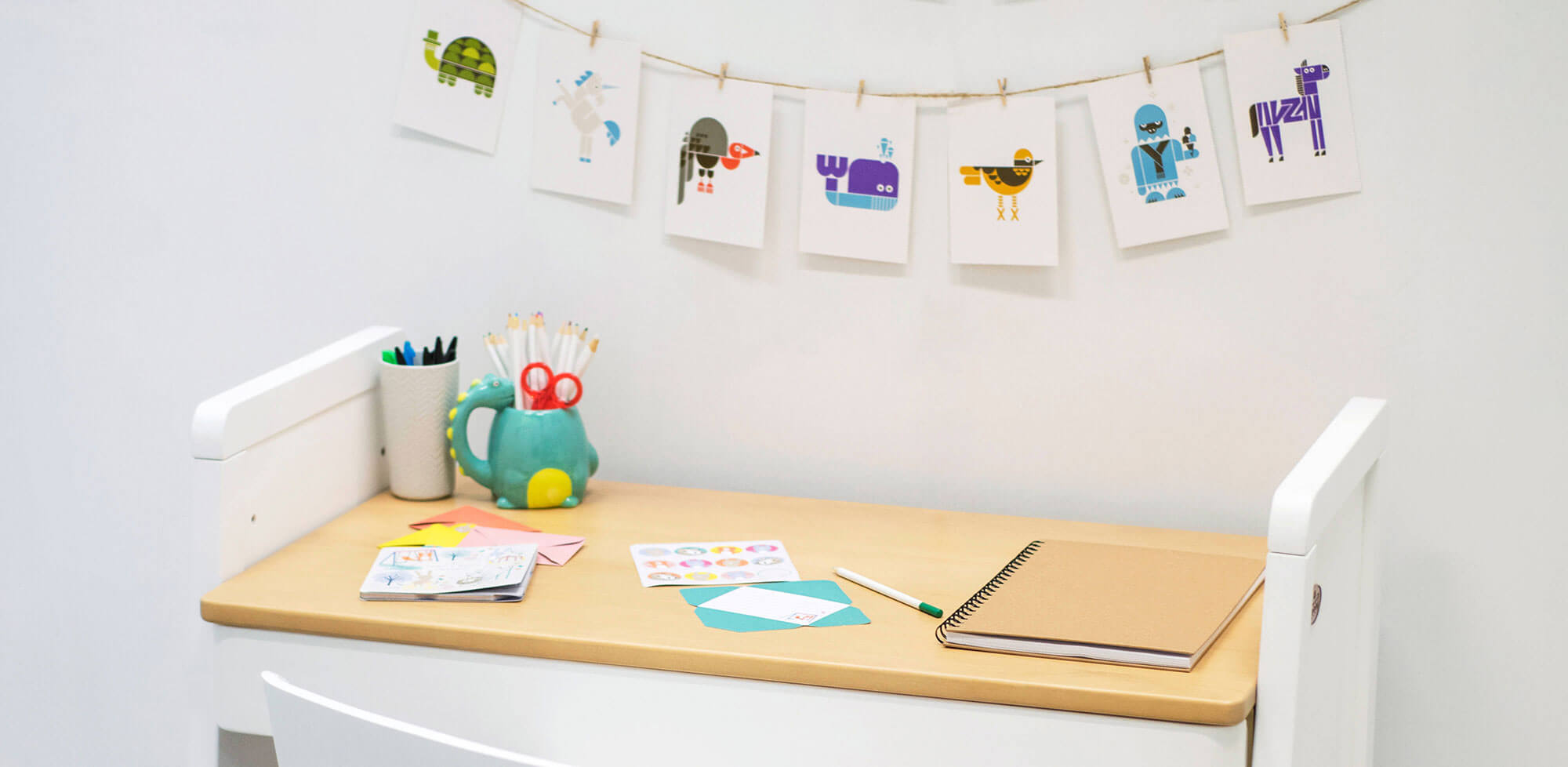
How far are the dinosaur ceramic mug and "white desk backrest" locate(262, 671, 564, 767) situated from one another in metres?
0.53

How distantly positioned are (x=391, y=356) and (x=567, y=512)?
0.27 metres

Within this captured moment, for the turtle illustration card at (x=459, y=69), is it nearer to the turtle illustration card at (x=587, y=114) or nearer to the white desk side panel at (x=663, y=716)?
the turtle illustration card at (x=587, y=114)

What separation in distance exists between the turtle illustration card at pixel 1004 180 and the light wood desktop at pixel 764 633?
334 millimetres

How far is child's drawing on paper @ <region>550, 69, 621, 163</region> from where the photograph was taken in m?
1.50

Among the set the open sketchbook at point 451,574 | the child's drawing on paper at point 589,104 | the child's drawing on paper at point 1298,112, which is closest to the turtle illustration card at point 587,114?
the child's drawing on paper at point 589,104

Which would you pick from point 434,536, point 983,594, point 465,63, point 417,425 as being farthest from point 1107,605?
point 465,63

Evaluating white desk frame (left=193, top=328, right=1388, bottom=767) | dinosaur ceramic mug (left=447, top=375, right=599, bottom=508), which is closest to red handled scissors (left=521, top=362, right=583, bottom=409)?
dinosaur ceramic mug (left=447, top=375, right=599, bottom=508)

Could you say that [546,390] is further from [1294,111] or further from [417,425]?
[1294,111]

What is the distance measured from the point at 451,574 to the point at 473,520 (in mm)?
195

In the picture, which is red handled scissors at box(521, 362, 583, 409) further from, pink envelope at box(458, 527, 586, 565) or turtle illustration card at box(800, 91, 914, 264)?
turtle illustration card at box(800, 91, 914, 264)

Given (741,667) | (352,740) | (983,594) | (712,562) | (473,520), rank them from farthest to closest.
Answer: (473,520) → (712,562) → (983,594) → (741,667) → (352,740)

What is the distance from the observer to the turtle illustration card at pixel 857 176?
1457 millimetres

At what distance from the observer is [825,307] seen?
59.7 inches

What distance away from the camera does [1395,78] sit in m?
1.34
